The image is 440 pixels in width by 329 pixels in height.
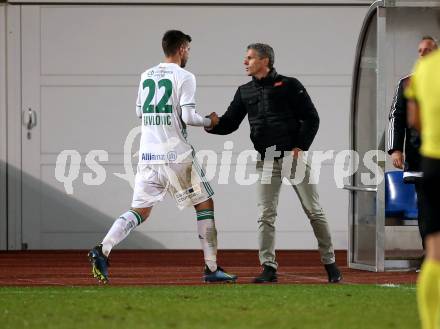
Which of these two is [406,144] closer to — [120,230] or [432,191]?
[120,230]

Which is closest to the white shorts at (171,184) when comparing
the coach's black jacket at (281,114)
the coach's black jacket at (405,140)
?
the coach's black jacket at (281,114)

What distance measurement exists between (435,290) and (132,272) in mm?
7163

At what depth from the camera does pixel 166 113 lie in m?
10.5

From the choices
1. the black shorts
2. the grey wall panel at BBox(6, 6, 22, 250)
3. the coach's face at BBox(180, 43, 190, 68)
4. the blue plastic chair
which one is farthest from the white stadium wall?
the black shorts

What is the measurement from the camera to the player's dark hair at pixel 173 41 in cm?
1058

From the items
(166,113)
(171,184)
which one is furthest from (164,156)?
(166,113)

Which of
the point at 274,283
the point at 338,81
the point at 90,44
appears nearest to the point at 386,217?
the point at 274,283

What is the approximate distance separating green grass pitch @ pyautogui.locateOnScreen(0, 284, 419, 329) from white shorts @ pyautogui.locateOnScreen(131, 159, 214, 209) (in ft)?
2.45

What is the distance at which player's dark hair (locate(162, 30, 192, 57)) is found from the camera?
416 inches

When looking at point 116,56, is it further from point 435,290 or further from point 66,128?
point 435,290

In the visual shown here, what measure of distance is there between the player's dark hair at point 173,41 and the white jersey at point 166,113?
18 centimetres

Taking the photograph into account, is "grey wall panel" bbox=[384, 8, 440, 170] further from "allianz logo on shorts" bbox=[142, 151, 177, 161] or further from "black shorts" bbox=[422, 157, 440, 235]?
"black shorts" bbox=[422, 157, 440, 235]

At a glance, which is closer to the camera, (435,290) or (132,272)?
(435,290)

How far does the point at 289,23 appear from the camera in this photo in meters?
17.0
